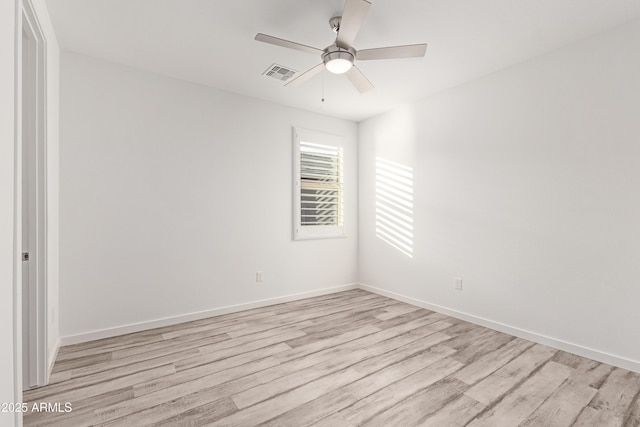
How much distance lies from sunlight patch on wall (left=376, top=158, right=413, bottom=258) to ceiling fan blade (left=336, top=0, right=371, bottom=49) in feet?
7.27

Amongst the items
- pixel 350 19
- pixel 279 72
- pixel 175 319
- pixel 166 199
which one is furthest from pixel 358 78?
pixel 175 319

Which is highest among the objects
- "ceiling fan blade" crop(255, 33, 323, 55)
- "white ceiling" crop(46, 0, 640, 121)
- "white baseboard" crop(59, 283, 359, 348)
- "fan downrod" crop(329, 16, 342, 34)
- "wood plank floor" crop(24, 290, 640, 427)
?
"white ceiling" crop(46, 0, 640, 121)

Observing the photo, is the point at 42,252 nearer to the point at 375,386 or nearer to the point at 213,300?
the point at 213,300

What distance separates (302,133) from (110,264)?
2.67 meters

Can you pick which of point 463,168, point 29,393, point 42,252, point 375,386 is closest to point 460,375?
point 375,386

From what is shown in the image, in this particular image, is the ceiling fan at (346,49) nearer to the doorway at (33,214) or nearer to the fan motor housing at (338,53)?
the fan motor housing at (338,53)

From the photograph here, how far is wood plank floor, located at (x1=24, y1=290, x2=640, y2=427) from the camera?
181cm

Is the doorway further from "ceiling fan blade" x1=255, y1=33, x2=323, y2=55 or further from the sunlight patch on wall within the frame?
the sunlight patch on wall

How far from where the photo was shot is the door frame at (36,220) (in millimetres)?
2078

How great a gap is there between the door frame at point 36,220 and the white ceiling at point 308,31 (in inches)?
20.7

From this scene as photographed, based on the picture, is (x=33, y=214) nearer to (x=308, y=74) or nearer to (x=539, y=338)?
(x=308, y=74)

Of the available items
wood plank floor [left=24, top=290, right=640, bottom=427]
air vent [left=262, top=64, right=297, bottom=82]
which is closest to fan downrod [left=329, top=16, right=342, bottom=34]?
air vent [left=262, top=64, right=297, bottom=82]
